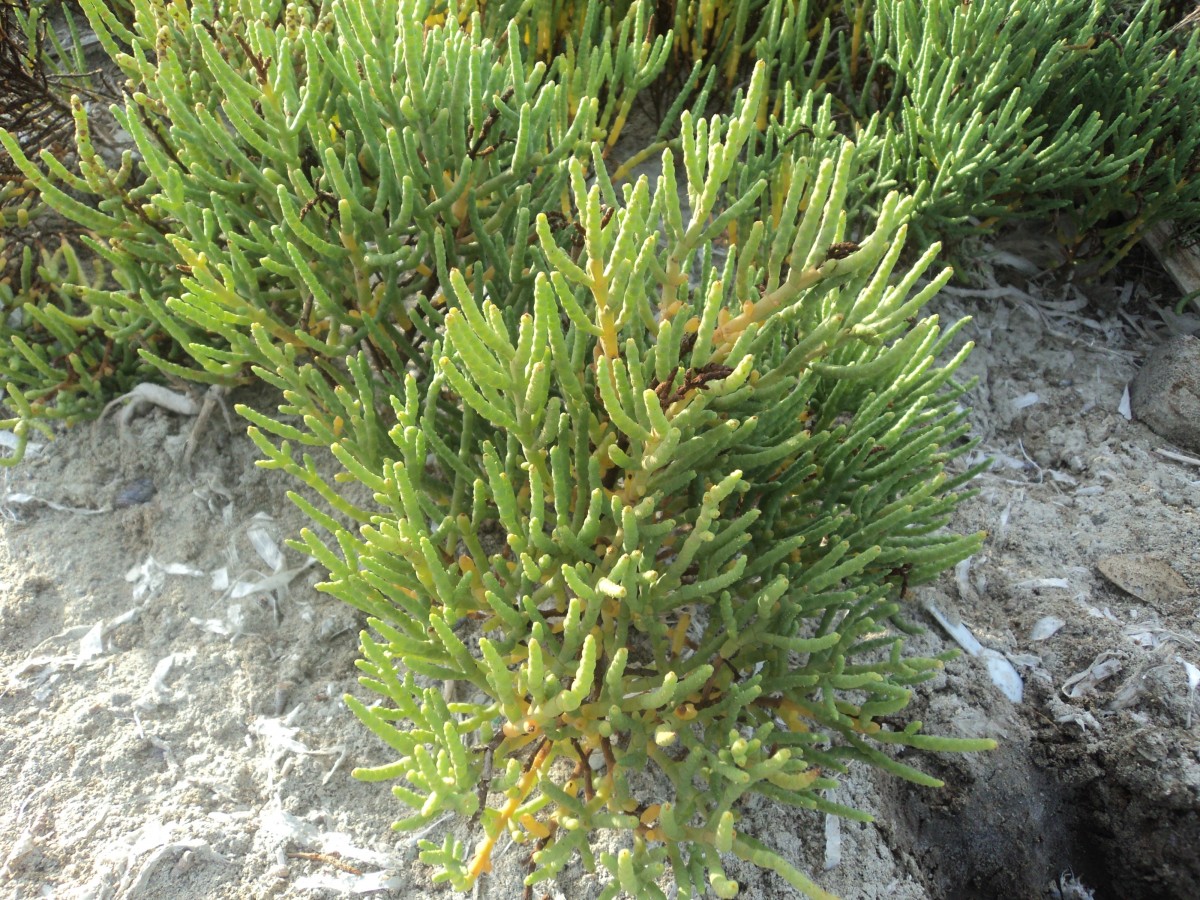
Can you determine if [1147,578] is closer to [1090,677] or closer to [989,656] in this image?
→ [1090,677]

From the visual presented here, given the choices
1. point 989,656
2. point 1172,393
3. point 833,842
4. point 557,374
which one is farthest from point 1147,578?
point 557,374

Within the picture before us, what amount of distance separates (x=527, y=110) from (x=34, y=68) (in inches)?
73.0

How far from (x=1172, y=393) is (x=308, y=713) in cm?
290

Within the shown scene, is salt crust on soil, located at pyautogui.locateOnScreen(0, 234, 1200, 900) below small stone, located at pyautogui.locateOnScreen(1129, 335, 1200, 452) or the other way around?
below

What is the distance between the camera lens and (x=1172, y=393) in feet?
10.1

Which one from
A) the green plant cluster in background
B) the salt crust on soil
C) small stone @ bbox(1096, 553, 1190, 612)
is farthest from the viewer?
small stone @ bbox(1096, 553, 1190, 612)

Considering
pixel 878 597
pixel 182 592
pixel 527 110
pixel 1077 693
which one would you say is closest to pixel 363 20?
pixel 527 110

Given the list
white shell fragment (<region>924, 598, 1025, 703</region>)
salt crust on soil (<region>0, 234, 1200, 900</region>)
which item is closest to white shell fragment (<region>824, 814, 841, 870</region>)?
salt crust on soil (<region>0, 234, 1200, 900</region>)

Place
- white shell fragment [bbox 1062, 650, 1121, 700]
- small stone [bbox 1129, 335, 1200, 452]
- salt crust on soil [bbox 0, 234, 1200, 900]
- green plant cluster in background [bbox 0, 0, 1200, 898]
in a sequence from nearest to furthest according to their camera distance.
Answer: green plant cluster in background [bbox 0, 0, 1200, 898] < salt crust on soil [bbox 0, 234, 1200, 900] < white shell fragment [bbox 1062, 650, 1121, 700] < small stone [bbox 1129, 335, 1200, 452]

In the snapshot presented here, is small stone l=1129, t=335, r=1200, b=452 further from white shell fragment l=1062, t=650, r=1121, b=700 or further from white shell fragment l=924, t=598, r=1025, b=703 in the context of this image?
white shell fragment l=924, t=598, r=1025, b=703

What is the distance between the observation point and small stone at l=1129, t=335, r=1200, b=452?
9.93 feet

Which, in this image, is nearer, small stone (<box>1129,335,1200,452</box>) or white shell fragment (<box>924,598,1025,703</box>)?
white shell fragment (<box>924,598,1025,703</box>)

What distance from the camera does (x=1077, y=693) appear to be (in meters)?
2.35

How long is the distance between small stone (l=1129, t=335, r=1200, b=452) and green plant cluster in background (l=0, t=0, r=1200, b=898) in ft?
2.32
